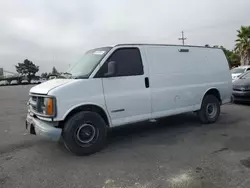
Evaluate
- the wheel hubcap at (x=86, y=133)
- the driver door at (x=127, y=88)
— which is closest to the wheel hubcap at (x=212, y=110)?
the driver door at (x=127, y=88)

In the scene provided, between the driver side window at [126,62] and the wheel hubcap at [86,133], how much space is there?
1118mm

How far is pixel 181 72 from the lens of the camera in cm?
627

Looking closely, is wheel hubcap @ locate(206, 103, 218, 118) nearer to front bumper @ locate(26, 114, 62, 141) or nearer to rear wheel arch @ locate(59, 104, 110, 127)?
rear wheel arch @ locate(59, 104, 110, 127)

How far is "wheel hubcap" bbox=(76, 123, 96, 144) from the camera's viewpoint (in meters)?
4.77

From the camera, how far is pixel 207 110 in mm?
6965

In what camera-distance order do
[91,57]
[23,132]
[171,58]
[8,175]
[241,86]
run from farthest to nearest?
[241,86] < [23,132] < [171,58] < [91,57] < [8,175]

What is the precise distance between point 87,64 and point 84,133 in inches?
57.5

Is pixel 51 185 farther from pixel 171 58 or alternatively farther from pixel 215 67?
pixel 215 67

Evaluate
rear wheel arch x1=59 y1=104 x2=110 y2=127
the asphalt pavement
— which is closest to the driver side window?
rear wheel arch x1=59 y1=104 x2=110 y2=127

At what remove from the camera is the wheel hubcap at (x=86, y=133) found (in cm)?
477

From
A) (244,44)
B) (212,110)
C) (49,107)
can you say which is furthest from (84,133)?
(244,44)

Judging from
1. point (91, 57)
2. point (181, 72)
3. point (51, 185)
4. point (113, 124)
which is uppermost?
point (91, 57)

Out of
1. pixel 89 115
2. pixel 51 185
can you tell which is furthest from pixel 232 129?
pixel 51 185

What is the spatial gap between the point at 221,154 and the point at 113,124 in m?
2.11
